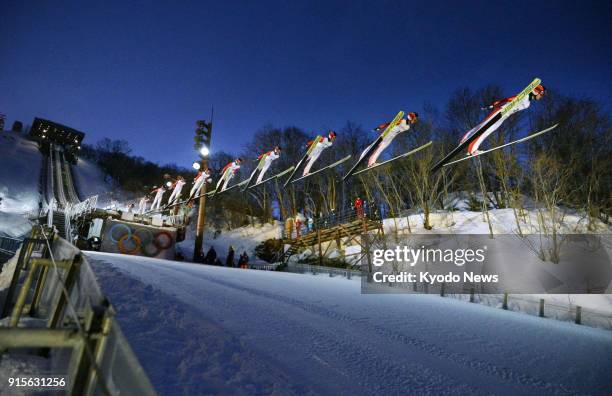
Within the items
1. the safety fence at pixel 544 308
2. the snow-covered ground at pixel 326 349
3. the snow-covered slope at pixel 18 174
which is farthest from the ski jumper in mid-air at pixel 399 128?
the snow-covered slope at pixel 18 174

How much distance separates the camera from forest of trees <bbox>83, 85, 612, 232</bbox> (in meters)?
16.9

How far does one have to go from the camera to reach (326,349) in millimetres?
4047

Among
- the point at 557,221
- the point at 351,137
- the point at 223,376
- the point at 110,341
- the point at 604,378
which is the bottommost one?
the point at 604,378

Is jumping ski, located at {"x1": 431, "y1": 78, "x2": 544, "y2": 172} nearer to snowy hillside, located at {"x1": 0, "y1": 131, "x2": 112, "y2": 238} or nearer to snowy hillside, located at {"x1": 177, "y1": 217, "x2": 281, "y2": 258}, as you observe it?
snowy hillside, located at {"x1": 177, "y1": 217, "x2": 281, "y2": 258}

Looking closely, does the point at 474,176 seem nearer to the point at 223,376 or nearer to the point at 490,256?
the point at 490,256

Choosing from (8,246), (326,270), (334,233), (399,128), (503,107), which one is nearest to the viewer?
(503,107)

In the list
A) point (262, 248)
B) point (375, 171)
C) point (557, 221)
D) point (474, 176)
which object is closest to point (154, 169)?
point (262, 248)

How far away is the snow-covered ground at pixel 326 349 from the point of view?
10.00 feet

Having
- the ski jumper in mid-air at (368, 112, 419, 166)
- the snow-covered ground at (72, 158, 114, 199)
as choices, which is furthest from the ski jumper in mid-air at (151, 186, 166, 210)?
the snow-covered ground at (72, 158, 114, 199)

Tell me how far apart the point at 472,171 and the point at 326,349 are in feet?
82.1

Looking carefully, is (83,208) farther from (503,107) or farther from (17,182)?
(503,107)

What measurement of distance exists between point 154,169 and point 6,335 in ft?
223

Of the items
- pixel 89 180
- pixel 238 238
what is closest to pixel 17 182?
pixel 89 180

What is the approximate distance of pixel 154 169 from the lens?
202 feet
